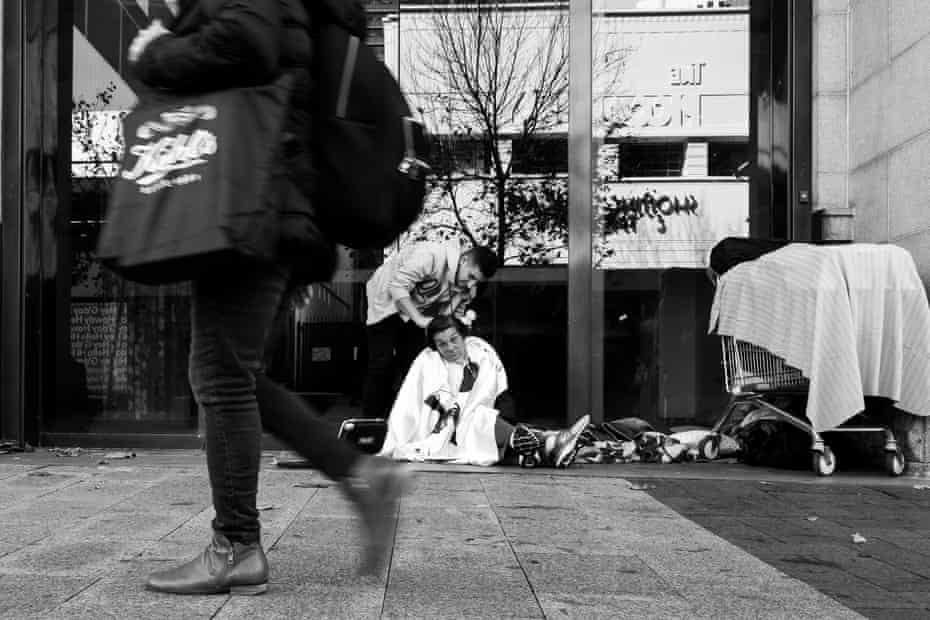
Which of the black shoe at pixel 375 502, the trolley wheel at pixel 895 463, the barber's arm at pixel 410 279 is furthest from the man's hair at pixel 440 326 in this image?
the black shoe at pixel 375 502

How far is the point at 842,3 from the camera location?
6.06m

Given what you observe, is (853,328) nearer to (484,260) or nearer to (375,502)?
(484,260)

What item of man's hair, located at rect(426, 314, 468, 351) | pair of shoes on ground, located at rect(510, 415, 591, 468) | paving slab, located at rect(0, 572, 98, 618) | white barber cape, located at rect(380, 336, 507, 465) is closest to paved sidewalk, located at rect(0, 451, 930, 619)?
paving slab, located at rect(0, 572, 98, 618)

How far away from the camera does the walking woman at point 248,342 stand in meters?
2.15

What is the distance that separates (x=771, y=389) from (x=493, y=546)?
2.82 m

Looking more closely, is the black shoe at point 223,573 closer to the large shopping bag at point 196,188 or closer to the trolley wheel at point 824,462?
the large shopping bag at point 196,188

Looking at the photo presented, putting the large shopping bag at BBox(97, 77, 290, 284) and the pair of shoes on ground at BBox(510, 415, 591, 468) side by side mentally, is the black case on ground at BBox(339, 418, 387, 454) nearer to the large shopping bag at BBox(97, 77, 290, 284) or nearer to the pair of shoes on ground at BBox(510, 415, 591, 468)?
the pair of shoes on ground at BBox(510, 415, 591, 468)

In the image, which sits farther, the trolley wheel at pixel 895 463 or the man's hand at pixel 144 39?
the trolley wheel at pixel 895 463

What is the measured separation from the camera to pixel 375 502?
2.32m

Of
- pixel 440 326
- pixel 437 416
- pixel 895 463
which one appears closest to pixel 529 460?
pixel 437 416

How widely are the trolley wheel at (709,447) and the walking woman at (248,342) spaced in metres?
3.84

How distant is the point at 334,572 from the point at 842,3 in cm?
512

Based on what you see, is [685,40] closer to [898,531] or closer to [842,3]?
[842,3]

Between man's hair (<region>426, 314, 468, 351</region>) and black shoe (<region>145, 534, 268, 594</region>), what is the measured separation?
3271 millimetres
